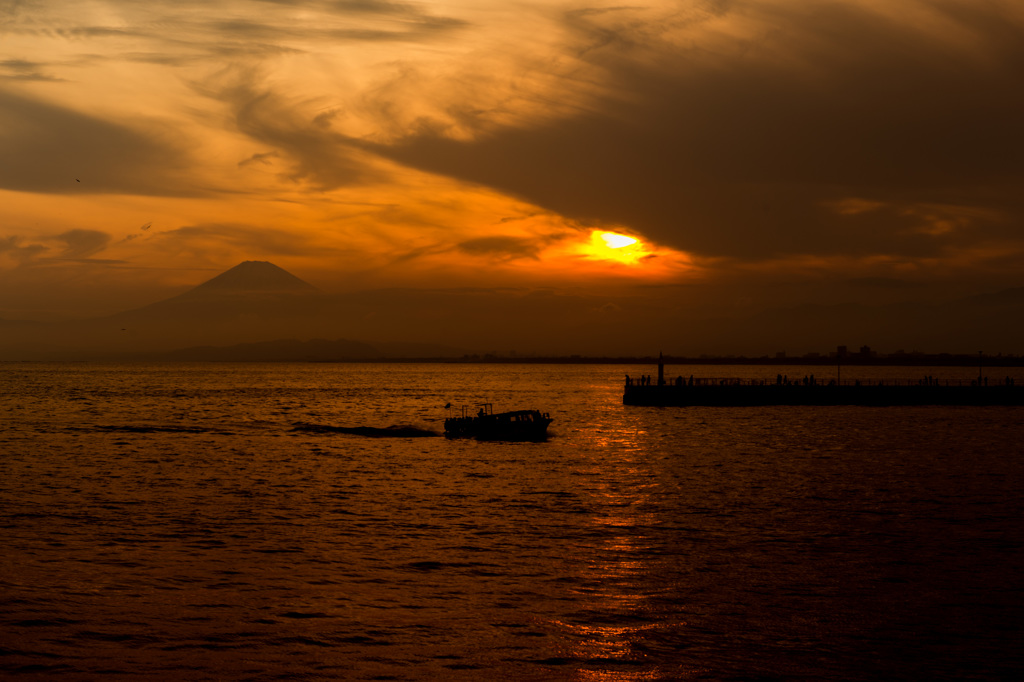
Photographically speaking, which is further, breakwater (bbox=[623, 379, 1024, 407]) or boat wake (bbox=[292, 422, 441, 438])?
breakwater (bbox=[623, 379, 1024, 407])

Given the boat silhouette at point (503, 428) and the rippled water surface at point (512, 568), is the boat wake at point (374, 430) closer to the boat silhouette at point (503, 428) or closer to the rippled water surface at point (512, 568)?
the boat silhouette at point (503, 428)

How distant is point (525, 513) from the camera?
32031mm

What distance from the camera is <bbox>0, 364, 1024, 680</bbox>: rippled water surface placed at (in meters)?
16.0

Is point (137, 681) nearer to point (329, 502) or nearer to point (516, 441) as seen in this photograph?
point (329, 502)

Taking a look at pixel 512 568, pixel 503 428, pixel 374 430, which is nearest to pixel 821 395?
pixel 503 428

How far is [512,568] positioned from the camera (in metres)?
22.7

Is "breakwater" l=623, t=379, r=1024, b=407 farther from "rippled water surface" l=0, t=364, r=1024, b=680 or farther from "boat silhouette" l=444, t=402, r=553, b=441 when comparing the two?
"rippled water surface" l=0, t=364, r=1024, b=680

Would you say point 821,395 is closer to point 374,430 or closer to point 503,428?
point 503,428

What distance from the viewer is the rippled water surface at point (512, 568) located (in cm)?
1602

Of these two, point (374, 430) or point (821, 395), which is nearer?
point (374, 430)

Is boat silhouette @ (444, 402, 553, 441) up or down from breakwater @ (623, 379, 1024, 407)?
down

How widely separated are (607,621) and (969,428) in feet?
232

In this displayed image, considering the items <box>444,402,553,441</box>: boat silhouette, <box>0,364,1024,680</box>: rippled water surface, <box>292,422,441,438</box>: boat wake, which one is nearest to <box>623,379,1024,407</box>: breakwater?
<box>292,422,441,438</box>: boat wake

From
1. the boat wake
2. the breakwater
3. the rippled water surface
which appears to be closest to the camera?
the rippled water surface
